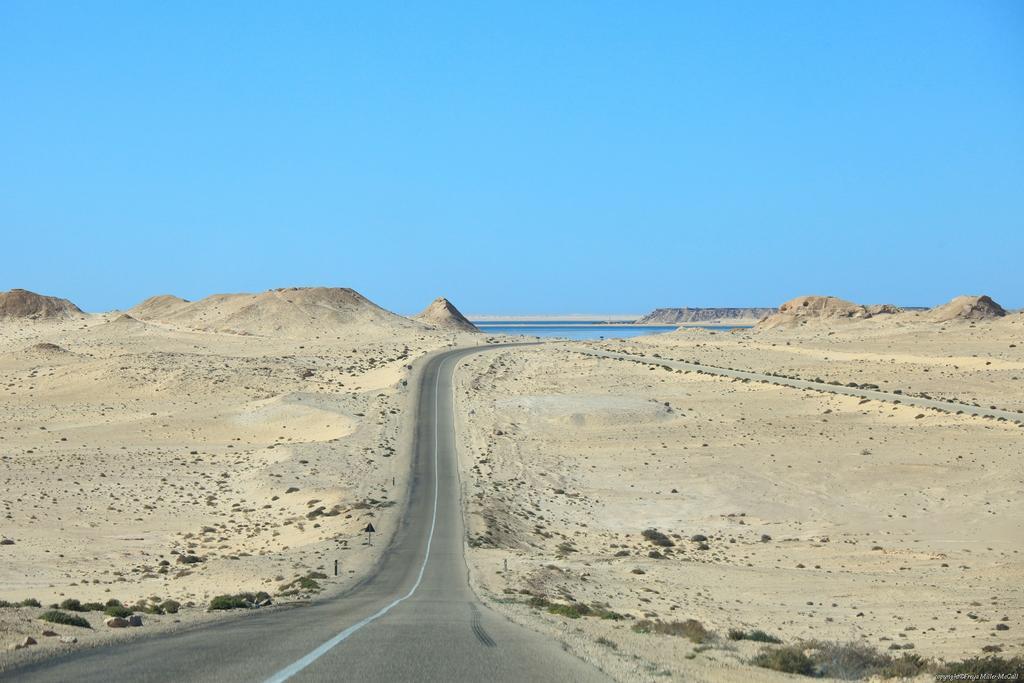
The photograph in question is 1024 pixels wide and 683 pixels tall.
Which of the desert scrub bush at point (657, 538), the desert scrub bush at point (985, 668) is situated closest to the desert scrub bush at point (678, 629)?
the desert scrub bush at point (985, 668)

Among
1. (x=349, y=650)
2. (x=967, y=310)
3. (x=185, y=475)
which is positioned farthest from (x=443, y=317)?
(x=349, y=650)

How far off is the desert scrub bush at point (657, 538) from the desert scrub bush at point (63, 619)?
88.6ft

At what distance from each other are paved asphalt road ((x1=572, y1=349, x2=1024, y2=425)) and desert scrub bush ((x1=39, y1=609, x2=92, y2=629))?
57.6m

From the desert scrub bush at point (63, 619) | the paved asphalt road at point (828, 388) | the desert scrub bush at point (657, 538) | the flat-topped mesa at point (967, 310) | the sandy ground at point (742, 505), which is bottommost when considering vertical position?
the desert scrub bush at point (657, 538)

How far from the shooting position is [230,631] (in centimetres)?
1595

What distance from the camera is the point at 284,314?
5423 inches

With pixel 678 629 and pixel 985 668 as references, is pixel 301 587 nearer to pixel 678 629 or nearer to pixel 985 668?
pixel 678 629

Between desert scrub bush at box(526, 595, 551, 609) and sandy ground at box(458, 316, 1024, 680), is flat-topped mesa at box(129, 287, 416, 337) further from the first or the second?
desert scrub bush at box(526, 595, 551, 609)

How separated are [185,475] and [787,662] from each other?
129 ft

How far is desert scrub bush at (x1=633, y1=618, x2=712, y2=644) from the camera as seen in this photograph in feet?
68.5

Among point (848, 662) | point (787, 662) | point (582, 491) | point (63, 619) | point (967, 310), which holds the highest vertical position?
point (967, 310)

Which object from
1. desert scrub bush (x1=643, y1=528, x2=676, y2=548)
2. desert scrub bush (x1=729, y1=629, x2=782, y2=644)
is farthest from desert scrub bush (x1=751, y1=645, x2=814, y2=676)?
desert scrub bush (x1=643, y1=528, x2=676, y2=548)

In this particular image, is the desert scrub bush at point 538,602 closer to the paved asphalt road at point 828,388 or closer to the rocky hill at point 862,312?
the paved asphalt road at point 828,388

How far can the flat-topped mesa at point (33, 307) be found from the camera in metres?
139
